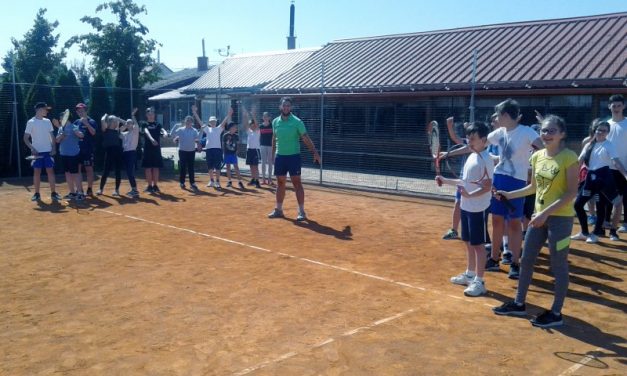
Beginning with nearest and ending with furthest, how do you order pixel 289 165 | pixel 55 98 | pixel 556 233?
1. pixel 556 233
2. pixel 289 165
3. pixel 55 98

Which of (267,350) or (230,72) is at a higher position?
(230,72)

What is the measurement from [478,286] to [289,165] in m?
5.13

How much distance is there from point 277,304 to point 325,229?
417 cm

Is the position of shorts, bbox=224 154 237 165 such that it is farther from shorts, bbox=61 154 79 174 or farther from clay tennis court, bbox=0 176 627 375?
clay tennis court, bbox=0 176 627 375

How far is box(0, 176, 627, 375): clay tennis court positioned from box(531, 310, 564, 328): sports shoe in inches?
4.1

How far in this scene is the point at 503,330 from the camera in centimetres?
524

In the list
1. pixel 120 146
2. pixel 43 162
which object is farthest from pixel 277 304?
pixel 120 146

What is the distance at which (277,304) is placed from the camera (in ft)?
19.4

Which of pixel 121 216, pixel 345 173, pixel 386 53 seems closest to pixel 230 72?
pixel 386 53

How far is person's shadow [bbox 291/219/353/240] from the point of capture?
9.51 metres

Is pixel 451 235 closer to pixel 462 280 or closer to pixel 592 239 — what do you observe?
pixel 592 239

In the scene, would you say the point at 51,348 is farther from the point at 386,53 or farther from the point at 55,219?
the point at 386,53

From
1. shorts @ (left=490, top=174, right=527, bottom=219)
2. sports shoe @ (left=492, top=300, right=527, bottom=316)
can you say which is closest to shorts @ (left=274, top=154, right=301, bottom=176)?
shorts @ (left=490, top=174, right=527, bottom=219)

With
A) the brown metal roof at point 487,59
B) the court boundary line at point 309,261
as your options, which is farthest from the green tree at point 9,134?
the brown metal roof at point 487,59
